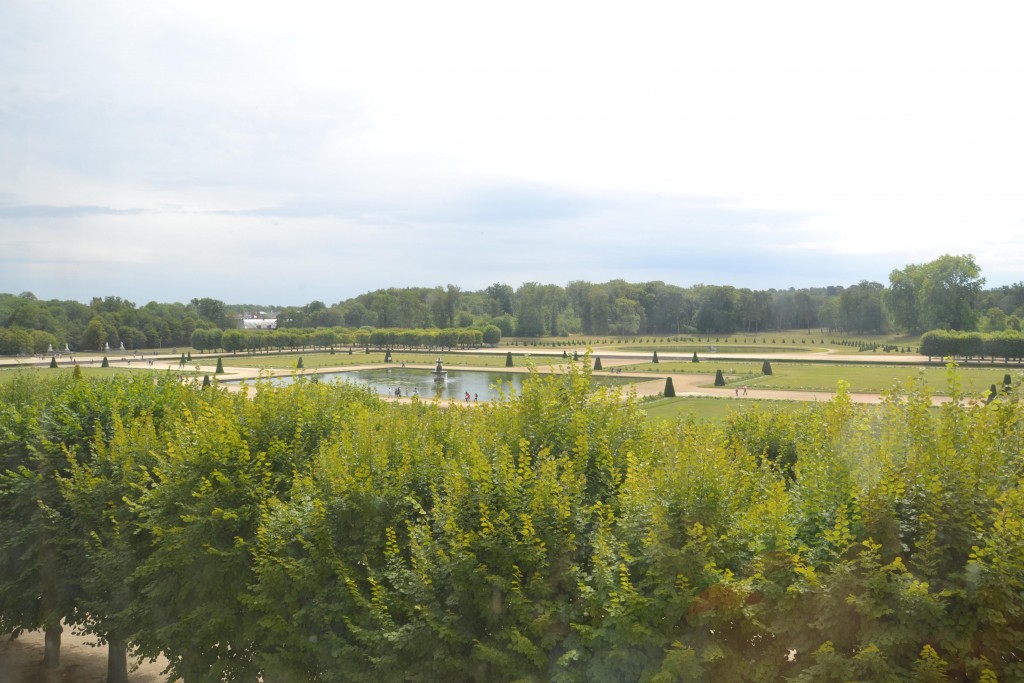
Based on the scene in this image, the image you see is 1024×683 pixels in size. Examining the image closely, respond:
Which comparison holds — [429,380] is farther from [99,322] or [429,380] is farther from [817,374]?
[99,322]

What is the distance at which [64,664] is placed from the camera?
1409 cm

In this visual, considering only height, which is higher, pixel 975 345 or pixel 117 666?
pixel 975 345

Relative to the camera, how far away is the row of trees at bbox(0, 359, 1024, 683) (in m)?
5.50

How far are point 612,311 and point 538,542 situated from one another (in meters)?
118

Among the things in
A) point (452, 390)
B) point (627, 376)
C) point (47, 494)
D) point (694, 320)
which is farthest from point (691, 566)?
point (694, 320)

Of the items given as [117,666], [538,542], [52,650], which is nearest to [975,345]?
[538,542]

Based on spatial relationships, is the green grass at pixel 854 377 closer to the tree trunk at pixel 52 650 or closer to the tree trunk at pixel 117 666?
the tree trunk at pixel 117 666

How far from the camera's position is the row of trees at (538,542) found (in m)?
5.50

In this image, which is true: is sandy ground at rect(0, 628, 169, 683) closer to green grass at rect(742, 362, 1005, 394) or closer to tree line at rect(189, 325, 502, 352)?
green grass at rect(742, 362, 1005, 394)

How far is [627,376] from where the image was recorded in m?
51.3

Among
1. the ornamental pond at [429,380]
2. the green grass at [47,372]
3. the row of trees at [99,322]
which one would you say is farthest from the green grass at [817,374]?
the row of trees at [99,322]

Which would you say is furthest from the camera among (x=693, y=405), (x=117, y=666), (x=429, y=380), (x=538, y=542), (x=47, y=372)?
(x=429, y=380)

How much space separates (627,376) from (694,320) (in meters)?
73.1

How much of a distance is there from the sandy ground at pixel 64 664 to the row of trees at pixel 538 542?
1.72 meters
